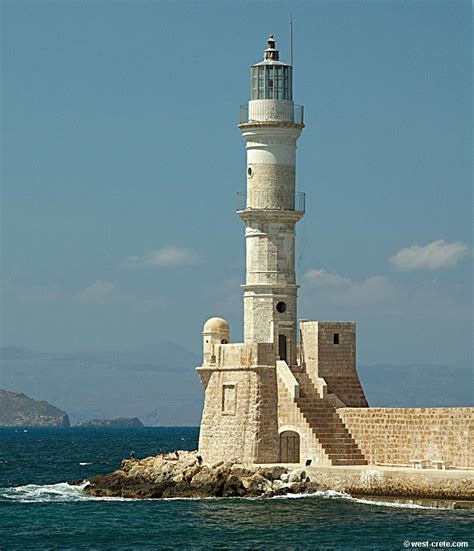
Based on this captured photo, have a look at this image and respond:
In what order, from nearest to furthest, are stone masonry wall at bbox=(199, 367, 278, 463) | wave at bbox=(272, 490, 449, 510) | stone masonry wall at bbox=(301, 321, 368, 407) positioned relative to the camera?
1. wave at bbox=(272, 490, 449, 510)
2. stone masonry wall at bbox=(199, 367, 278, 463)
3. stone masonry wall at bbox=(301, 321, 368, 407)

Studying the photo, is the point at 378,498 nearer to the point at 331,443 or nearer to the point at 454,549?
the point at 331,443

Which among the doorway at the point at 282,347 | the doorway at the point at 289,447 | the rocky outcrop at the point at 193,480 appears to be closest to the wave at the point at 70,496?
the rocky outcrop at the point at 193,480

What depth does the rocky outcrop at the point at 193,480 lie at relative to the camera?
3872cm

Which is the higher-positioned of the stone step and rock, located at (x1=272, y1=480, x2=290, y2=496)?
the stone step

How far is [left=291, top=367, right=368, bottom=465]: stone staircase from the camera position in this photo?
39.3 m

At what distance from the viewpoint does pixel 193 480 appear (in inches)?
1575

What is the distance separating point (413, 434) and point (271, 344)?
16.0ft

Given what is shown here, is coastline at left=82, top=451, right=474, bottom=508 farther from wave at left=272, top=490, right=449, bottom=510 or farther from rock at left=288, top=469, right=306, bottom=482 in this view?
wave at left=272, top=490, right=449, bottom=510

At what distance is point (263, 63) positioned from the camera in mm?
42062

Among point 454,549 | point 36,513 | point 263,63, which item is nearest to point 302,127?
point 263,63

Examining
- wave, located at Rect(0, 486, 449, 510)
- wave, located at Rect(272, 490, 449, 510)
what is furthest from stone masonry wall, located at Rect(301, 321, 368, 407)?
wave, located at Rect(0, 486, 449, 510)

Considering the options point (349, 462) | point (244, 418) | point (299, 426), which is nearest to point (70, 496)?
point (244, 418)

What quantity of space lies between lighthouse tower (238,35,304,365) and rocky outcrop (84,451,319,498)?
3.58 metres

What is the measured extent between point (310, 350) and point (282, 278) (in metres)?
2.05
